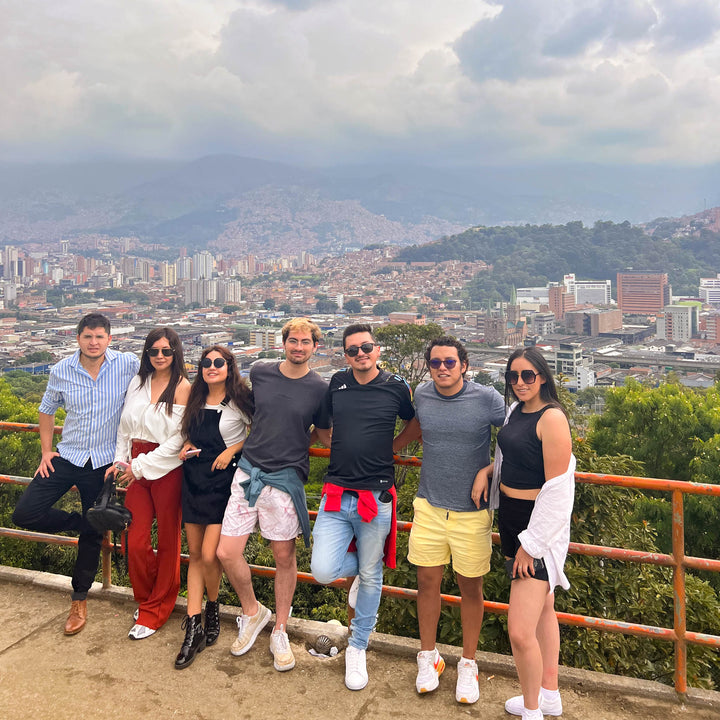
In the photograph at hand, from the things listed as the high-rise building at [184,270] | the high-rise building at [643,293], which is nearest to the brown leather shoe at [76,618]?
the high-rise building at [643,293]

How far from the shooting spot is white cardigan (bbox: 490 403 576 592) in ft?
6.21

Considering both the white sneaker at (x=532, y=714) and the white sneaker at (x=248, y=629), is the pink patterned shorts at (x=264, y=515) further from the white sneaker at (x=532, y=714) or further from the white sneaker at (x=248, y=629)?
the white sneaker at (x=532, y=714)

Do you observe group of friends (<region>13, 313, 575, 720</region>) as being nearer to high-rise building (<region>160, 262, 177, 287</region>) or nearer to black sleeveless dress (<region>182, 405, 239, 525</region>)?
black sleeveless dress (<region>182, 405, 239, 525</region>)

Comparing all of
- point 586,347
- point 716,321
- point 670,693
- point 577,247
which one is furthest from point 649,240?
point 670,693

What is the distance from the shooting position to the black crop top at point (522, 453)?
195 cm

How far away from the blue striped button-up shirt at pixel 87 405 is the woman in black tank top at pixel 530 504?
5.08 feet

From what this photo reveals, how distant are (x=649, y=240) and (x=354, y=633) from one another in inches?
5193

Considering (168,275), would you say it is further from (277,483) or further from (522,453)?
(522,453)

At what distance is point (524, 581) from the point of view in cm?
194

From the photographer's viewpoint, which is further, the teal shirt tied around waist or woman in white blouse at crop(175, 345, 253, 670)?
woman in white blouse at crop(175, 345, 253, 670)

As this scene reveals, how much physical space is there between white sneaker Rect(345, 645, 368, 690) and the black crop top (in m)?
0.81

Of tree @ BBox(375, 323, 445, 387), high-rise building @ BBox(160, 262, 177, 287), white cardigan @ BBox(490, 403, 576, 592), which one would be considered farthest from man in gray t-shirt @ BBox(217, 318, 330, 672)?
high-rise building @ BBox(160, 262, 177, 287)

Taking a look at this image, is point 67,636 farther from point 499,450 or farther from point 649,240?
point 649,240

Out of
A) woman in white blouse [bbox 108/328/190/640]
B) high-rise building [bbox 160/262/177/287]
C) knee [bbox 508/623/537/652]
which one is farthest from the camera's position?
high-rise building [bbox 160/262/177/287]
